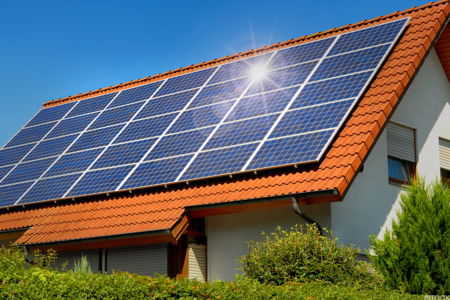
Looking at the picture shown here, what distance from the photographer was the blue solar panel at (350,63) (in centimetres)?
1411

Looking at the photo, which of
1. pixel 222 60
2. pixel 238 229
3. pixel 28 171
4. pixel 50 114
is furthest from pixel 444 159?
pixel 50 114

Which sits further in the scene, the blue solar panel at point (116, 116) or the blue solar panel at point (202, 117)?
the blue solar panel at point (116, 116)

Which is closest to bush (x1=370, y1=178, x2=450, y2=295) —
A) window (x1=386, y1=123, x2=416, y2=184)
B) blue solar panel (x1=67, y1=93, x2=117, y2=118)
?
window (x1=386, y1=123, x2=416, y2=184)

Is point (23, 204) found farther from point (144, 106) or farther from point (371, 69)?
point (371, 69)

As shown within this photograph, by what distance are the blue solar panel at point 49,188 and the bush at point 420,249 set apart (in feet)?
28.7

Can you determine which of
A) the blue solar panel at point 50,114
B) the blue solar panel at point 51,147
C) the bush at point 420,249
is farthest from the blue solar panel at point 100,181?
the bush at point 420,249

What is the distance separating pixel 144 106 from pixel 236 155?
5695mm

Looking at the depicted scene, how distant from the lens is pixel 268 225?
1291 centimetres

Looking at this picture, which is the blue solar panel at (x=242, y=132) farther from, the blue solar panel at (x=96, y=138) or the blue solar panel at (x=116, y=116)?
the blue solar panel at (x=116, y=116)

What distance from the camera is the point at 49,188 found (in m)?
15.9

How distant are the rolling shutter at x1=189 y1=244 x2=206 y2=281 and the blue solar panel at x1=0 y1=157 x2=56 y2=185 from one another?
611 cm

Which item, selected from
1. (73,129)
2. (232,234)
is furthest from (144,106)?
(232,234)

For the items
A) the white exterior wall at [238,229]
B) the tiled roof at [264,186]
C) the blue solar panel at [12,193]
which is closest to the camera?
the tiled roof at [264,186]

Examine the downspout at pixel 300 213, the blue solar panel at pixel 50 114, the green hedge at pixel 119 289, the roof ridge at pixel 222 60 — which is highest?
the roof ridge at pixel 222 60
